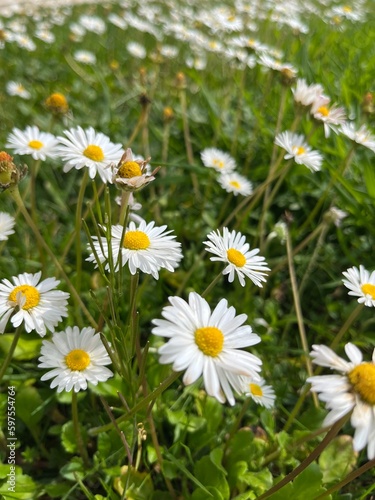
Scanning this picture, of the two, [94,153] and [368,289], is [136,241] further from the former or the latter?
[368,289]

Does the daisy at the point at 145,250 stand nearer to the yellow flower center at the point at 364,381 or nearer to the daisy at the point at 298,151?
the yellow flower center at the point at 364,381

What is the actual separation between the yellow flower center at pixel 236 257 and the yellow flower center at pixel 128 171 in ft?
0.78

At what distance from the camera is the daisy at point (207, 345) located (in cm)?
66

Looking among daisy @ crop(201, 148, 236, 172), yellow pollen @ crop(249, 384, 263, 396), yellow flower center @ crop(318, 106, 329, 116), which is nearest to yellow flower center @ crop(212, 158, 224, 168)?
daisy @ crop(201, 148, 236, 172)

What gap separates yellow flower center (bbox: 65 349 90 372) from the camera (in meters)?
0.91

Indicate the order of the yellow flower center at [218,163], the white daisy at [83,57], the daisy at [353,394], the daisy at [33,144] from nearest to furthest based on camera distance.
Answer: the daisy at [353,394] < the daisy at [33,144] < the yellow flower center at [218,163] < the white daisy at [83,57]

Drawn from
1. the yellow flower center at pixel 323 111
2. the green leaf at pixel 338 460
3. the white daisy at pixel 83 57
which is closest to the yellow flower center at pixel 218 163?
the yellow flower center at pixel 323 111

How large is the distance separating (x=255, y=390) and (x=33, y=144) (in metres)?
0.88

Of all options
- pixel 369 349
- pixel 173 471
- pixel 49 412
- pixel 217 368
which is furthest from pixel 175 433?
pixel 369 349

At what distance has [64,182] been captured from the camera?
204 centimetres

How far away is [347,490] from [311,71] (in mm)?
1863

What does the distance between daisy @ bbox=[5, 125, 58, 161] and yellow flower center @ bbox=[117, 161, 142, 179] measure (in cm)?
47

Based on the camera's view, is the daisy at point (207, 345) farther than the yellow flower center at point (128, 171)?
No

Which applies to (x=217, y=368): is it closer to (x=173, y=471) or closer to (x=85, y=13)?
(x=173, y=471)
